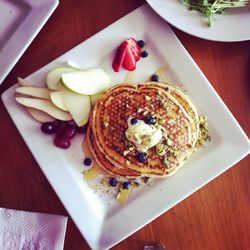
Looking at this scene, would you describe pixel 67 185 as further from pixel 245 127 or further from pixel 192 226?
pixel 245 127

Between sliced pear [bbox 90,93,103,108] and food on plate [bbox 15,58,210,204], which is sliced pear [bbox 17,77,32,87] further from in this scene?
sliced pear [bbox 90,93,103,108]

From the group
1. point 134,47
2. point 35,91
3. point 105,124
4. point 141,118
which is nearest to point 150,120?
point 141,118

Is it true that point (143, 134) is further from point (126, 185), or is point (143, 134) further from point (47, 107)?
point (47, 107)

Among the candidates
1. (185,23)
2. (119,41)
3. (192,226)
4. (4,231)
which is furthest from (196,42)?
(4,231)

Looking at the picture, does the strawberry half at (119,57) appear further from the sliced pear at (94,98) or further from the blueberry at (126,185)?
the blueberry at (126,185)

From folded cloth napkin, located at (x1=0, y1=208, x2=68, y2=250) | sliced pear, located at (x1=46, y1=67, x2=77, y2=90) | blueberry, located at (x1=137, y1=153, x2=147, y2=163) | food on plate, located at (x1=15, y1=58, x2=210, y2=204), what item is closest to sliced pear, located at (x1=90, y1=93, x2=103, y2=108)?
food on plate, located at (x1=15, y1=58, x2=210, y2=204)

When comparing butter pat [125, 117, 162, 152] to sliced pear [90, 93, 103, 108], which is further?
sliced pear [90, 93, 103, 108]
